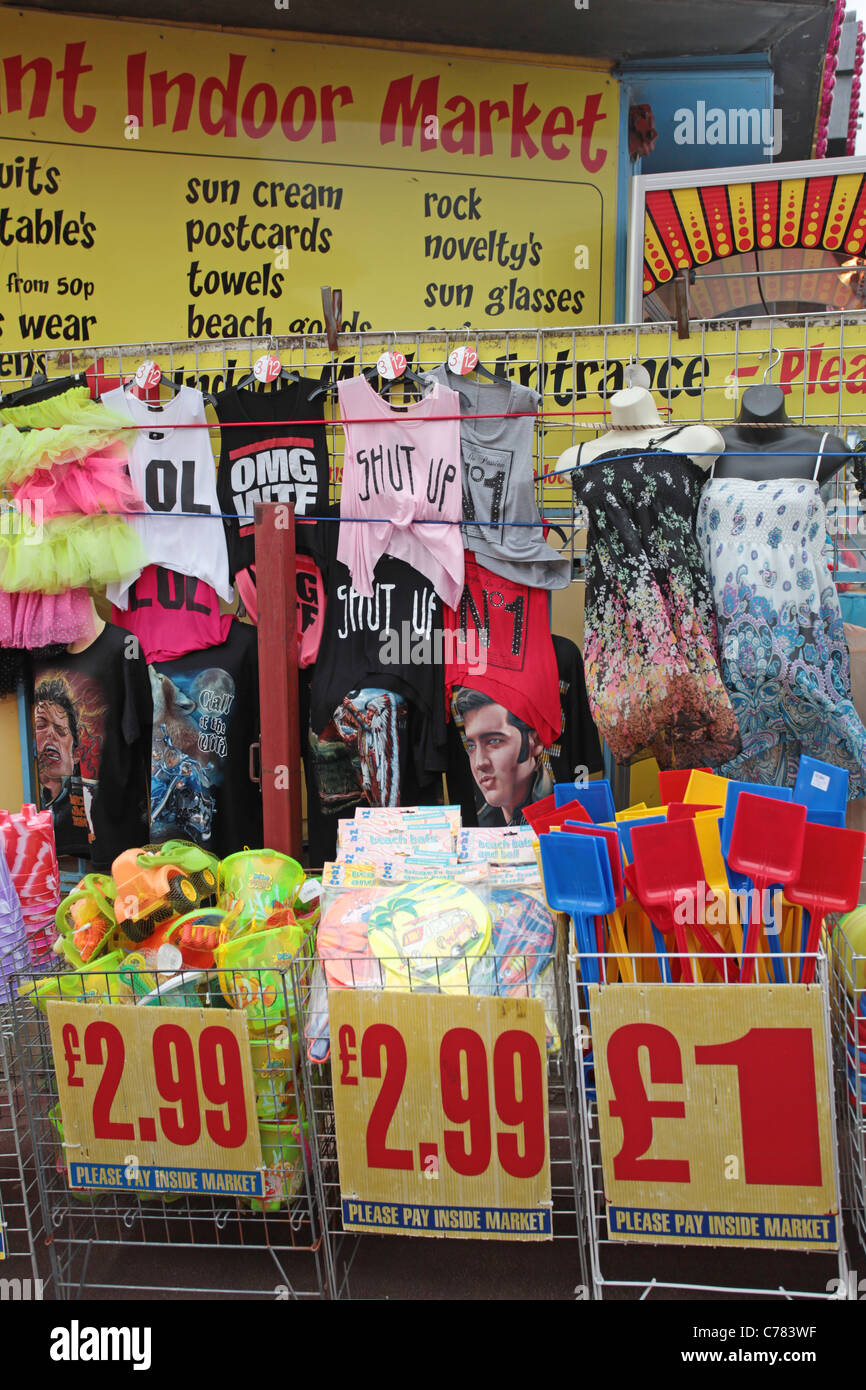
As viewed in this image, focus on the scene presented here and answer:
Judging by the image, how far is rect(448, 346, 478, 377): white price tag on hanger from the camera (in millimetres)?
3215

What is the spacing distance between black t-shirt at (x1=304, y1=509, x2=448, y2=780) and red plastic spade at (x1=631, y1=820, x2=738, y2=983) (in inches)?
61.3

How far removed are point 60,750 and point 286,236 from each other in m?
2.42

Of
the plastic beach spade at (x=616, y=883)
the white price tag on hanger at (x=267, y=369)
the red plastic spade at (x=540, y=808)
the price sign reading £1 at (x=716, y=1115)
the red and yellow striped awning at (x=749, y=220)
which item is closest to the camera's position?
the price sign reading £1 at (x=716, y=1115)

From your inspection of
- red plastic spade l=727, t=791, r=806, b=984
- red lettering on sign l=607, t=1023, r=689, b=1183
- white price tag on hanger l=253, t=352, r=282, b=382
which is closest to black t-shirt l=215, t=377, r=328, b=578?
white price tag on hanger l=253, t=352, r=282, b=382

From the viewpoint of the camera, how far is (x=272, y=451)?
11.0ft

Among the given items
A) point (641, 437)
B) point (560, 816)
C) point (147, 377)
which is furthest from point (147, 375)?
point (560, 816)

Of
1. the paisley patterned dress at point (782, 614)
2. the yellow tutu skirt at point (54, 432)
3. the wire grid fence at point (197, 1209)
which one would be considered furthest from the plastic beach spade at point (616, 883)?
the yellow tutu skirt at point (54, 432)

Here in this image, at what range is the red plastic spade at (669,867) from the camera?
1748 millimetres

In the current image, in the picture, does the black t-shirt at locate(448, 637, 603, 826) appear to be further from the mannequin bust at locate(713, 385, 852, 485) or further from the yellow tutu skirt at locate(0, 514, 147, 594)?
the yellow tutu skirt at locate(0, 514, 147, 594)

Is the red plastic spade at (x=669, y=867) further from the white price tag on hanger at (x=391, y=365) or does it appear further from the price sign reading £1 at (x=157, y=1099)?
the white price tag on hanger at (x=391, y=365)

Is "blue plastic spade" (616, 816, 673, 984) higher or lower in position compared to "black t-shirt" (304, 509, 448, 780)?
lower

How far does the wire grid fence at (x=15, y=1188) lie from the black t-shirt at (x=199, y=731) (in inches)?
43.4

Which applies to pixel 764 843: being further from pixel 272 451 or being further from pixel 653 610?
pixel 272 451
